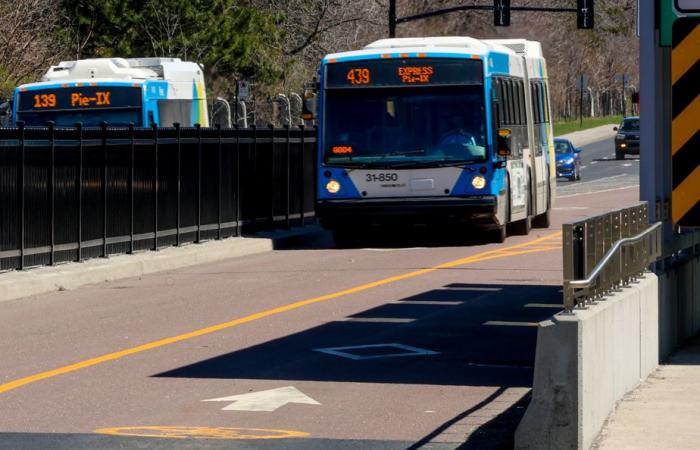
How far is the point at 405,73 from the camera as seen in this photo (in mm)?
26422

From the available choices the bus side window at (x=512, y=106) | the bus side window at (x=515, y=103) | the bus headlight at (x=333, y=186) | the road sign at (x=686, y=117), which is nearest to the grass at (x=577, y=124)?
the bus side window at (x=515, y=103)

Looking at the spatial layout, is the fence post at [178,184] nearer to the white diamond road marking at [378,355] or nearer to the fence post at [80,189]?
the fence post at [80,189]

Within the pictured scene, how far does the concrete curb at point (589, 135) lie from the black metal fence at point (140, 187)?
195 ft

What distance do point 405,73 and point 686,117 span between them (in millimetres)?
18379

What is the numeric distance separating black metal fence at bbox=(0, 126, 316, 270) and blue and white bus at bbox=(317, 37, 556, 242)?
1578mm

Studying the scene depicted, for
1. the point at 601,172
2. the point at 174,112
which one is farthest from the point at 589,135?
the point at 174,112

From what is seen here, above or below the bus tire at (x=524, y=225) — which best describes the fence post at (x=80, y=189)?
above

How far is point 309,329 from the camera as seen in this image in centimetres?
1498

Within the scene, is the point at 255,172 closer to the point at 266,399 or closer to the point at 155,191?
the point at 155,191

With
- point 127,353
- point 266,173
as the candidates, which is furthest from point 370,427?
point 266,173

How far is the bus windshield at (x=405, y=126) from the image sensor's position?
85.7ft

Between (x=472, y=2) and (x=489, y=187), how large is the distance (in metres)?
53.9

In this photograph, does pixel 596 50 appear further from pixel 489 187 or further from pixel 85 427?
pixel 85 427

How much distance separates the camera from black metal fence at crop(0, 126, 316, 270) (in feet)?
64.1
